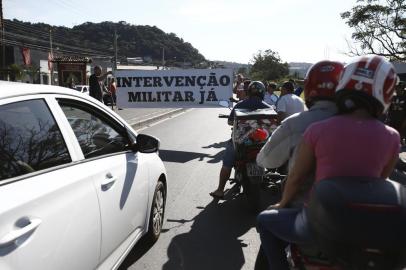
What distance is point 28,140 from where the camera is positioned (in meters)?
2.57

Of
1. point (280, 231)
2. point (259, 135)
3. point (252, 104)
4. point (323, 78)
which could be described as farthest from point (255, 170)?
point (280, 231)

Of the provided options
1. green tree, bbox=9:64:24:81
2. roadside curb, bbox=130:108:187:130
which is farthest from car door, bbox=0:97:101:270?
green tree, bbox=9:64:24:81

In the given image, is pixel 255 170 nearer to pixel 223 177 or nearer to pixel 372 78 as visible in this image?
pixel 223 177

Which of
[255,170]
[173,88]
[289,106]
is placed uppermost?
[173,88]

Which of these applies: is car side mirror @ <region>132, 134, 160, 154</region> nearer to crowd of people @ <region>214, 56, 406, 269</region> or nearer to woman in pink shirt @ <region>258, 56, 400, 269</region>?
crowd of people @ <region>214, 56, 406, 269</region>

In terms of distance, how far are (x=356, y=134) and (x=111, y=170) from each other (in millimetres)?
1872

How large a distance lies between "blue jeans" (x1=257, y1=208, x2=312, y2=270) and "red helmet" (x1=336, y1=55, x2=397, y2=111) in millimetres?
626

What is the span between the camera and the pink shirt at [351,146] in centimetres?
208

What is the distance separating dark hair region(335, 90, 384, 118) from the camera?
2.11 m

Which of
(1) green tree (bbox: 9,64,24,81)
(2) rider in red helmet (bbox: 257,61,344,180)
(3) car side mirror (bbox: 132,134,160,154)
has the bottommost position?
(3) car side mirror (bbox: 132,134,160,154)

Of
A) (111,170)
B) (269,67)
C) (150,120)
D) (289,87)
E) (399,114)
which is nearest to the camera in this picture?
(111,170)

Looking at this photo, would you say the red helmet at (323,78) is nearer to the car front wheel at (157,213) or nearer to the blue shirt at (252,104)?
the car front wheel at (157,213)

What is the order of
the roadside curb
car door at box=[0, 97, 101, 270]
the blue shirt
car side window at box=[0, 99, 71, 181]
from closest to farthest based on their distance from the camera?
car door at box=[0, 97, 101, 270] < car side window at box=[0, 99, 71, 181] < the blue shirt < the roadside curb

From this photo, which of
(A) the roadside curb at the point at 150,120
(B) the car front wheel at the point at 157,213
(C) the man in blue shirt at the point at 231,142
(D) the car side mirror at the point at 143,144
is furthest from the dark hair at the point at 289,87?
(A) the roadside curb at the point at 150,120
